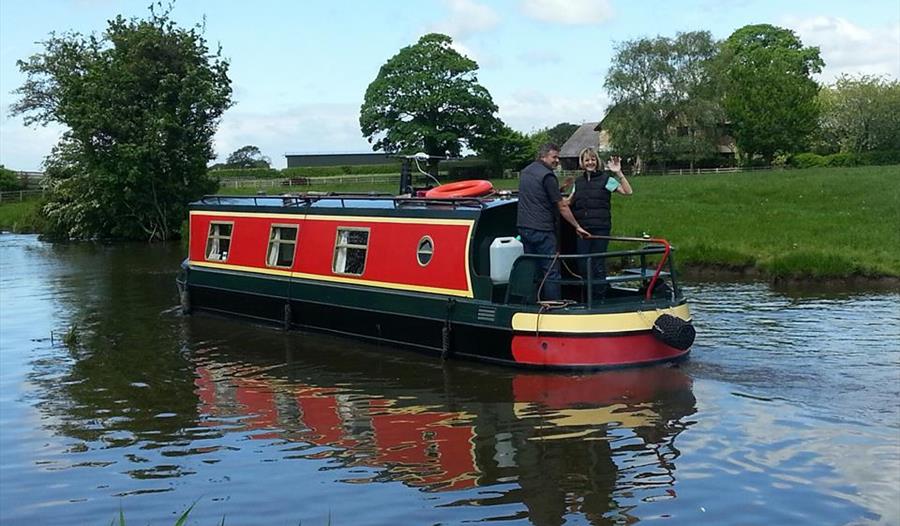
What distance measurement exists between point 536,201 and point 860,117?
67.4 metres

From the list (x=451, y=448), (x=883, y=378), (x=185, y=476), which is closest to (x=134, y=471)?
(x=185, y=476)

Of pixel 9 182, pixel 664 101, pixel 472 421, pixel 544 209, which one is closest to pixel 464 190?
pixel 544 209

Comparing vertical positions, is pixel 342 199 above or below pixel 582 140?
below

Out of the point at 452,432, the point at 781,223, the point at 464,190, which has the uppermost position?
the point at 464,190

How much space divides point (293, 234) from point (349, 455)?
731cm

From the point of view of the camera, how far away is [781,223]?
917 inches

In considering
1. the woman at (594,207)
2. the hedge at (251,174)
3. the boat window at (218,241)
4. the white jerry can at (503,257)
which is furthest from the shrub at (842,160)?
the white jerry can at (503,257)

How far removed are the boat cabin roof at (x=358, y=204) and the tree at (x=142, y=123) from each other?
55.5ft

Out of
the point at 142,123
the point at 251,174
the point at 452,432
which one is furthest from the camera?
the point at 251,174

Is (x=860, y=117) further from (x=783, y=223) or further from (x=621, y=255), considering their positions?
(x=621, y=255)

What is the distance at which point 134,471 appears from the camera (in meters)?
8.34

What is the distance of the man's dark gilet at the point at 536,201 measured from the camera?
1152cm

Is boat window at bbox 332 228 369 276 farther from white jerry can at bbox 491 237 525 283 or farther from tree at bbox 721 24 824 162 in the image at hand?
tree at bbox 721 24 824 162

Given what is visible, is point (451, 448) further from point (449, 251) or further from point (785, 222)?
point (785, 222)
